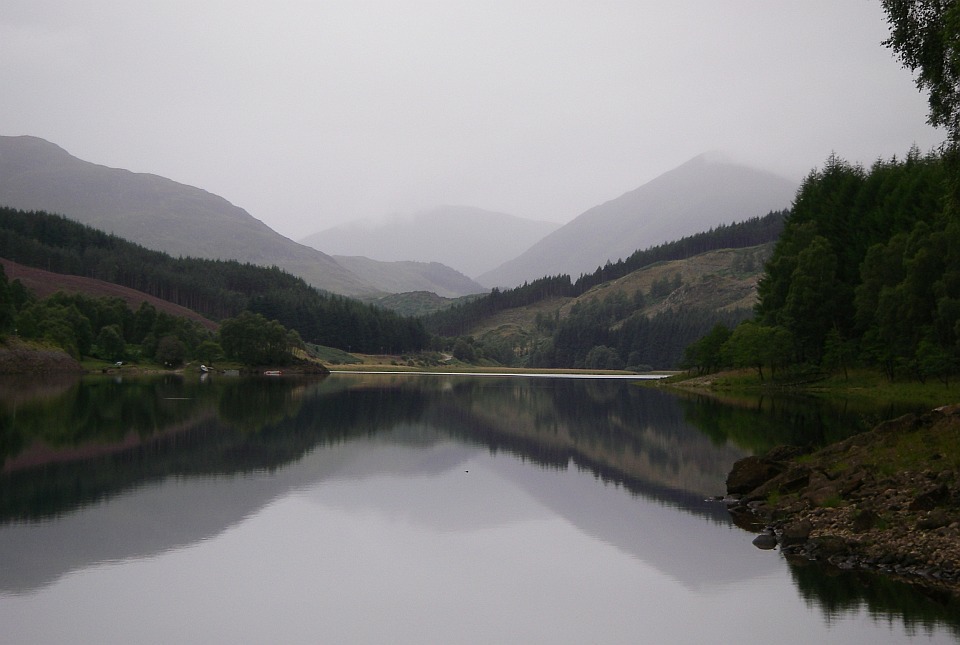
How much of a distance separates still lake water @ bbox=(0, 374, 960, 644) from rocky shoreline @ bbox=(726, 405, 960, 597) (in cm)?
99

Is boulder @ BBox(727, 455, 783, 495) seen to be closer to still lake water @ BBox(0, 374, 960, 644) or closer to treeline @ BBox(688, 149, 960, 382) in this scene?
still lake water @ BBox(0, 374, 960, 644)

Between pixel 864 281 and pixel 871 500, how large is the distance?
204ft

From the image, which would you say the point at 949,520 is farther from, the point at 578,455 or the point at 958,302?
the point at 958,302

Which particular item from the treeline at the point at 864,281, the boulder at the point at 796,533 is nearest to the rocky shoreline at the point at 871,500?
the boulder at the point at 796,533

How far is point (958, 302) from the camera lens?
205 feet

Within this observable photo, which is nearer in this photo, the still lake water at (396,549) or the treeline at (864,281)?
the still lake water at (396,549)

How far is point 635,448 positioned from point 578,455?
12.0ft

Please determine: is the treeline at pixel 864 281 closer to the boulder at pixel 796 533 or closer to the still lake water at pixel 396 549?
the still lake water at pixel 396 549

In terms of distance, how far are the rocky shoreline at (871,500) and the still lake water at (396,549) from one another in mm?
991

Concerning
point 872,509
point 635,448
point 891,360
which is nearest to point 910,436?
point 872,509

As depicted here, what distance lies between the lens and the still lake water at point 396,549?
15570 mm

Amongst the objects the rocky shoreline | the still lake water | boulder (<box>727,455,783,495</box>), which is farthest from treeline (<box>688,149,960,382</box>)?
boulder (<box>727,455,783,495</box>)

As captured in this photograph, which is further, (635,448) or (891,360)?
(891,360)

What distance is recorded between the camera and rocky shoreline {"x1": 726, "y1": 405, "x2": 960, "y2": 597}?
1839cm
